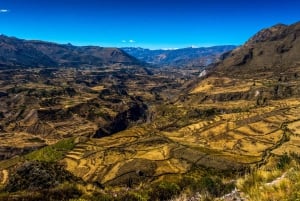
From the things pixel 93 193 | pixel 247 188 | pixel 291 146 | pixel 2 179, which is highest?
pixel 247 188

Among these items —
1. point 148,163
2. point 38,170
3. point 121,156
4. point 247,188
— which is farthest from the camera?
point 121,156

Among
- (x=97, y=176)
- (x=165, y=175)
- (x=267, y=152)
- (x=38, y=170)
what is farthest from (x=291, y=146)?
(x=38, y=170)

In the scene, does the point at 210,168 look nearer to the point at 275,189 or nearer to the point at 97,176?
the point at 97,176

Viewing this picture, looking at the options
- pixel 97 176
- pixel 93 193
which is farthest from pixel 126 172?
pixel 93 193

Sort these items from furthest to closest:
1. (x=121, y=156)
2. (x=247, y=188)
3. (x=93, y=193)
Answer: (x=121, y=156)
(x=93, y=193)
(x=247, y=188)

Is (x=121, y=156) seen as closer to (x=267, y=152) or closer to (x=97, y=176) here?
(x=97, y=176)

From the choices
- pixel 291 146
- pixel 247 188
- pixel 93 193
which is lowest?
pixel 291 146

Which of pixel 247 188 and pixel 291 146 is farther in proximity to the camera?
pixel 291 146

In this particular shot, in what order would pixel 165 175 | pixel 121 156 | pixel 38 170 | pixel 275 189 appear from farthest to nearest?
pixel 121 156 < pixel 165 175 < pixel 38 170 < pixel 275 189

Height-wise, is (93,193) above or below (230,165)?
above
